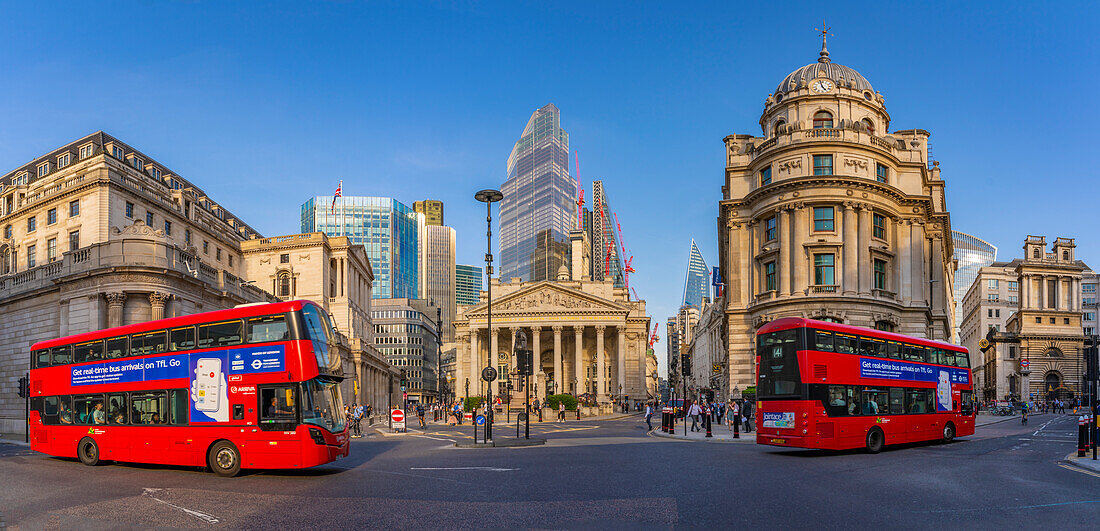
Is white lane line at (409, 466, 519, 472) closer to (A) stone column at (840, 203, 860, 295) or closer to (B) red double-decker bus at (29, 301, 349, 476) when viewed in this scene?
(B) red double-decker bus at (29, 301, 349, 476)

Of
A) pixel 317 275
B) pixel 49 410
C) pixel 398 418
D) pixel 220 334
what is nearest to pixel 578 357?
pixel 317 275

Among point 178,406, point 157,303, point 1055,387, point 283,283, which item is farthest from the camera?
point 1055,387

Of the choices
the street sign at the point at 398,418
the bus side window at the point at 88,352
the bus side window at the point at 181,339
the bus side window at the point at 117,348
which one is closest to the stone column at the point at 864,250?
the street sign at the point at 398,418

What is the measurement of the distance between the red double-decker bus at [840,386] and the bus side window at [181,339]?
16048mm

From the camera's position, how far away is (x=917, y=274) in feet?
164

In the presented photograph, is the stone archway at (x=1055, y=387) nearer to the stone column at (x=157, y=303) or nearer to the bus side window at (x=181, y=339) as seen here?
the stone column at (x=157, y=303)

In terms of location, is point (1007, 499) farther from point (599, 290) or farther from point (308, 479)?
point (599, 290)

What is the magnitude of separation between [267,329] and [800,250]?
1430 inches

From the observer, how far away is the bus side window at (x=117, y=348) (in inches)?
800

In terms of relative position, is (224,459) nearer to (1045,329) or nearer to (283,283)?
(283,283)

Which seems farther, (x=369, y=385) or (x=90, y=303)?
(x=369, y=385)

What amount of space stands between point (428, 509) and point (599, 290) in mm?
106195

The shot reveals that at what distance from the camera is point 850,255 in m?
46.6

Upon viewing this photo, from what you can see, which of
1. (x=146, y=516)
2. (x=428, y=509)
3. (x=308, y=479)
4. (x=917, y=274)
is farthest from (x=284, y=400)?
(x=917, y=274)
